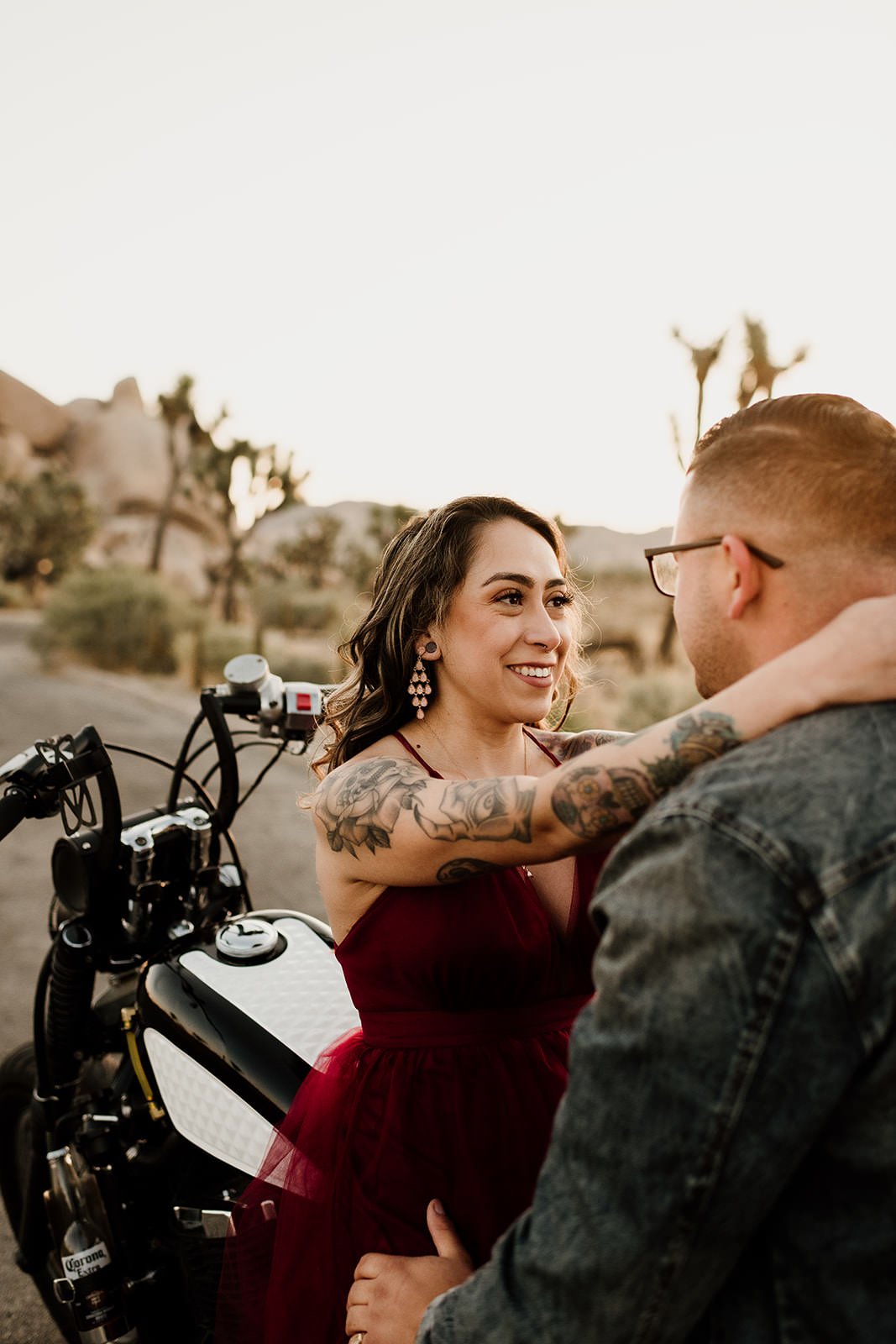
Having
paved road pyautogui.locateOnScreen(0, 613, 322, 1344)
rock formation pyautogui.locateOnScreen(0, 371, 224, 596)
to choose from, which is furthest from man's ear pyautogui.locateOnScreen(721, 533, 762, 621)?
rock formation pyautogui.locateOnScreen(0, 371, 224, 596)

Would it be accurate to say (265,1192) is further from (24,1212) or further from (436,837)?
(24,1212)

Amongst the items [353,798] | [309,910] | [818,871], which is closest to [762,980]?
[818,871]

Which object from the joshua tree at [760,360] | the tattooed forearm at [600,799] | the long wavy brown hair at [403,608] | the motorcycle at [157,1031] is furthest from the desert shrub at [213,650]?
the tattooed forearm at [600,799]

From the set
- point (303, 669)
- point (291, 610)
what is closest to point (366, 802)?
point (303, 669)

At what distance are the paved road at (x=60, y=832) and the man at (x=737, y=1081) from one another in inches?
99.7

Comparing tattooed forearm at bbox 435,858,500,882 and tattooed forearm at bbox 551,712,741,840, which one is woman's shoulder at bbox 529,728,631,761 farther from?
tattooed forearm at bbox 551,712,741,840

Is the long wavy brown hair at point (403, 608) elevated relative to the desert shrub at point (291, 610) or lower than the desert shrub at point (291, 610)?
elevated

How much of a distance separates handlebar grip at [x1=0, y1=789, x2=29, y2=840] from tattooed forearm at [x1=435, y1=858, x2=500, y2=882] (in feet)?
3.10

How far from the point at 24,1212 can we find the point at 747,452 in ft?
8.83

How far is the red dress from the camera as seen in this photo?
1.73 meters

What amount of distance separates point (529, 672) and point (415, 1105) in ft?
3.11

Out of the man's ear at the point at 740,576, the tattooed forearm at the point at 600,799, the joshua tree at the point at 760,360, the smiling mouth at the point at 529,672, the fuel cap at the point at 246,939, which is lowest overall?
the fuel cap at the point at 246,939

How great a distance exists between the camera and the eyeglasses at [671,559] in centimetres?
131

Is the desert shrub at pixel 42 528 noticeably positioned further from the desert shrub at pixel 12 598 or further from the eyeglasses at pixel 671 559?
the eyeglasses at pixel 671 559
